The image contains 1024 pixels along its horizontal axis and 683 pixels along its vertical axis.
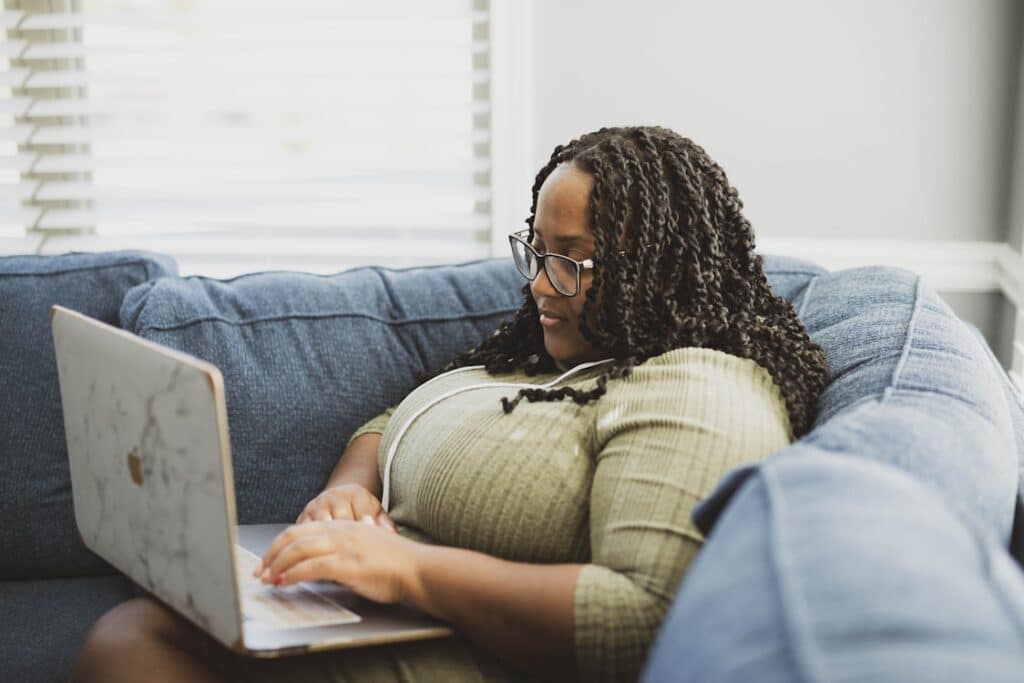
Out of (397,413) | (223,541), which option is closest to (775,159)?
(397,413)

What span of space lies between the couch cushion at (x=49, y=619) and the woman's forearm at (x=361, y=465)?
401mm

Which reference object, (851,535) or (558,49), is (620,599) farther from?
(558,49)

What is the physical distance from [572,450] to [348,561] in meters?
0.30

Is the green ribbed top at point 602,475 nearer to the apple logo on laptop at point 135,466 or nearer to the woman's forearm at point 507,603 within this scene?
the woman's forearm at point 507,603

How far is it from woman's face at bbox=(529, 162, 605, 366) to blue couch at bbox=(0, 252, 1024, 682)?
1.10 feet

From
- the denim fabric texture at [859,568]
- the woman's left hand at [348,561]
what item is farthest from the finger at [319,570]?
the denim fabric texture at [859,568]

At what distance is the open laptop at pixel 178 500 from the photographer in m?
0.94

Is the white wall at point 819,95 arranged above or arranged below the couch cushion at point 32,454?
above

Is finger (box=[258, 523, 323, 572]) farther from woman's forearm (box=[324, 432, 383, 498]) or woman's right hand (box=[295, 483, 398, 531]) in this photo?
woman's forearm (box=[324, 432, 383, 498])

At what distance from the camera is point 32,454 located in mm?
1651

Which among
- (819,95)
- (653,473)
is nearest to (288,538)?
(653,473)

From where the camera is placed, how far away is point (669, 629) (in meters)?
0.76

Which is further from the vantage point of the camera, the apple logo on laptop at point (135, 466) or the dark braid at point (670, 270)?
the dark braid at point (670, 270)

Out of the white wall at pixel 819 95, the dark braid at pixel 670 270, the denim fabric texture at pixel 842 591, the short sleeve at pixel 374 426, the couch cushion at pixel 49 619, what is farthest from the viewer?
the white wall at pixel 819 95
